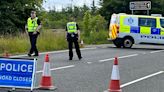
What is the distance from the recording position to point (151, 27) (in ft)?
95.1

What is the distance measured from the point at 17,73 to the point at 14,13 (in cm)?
2888

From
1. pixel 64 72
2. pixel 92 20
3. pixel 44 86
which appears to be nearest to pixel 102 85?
pixel 44 86

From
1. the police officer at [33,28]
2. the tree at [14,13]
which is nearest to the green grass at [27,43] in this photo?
the police officer at [33,28]

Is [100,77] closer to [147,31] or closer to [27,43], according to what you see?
[27,43]

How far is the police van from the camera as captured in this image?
2883cm

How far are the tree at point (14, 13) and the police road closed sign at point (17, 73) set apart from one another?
2604 centimetres

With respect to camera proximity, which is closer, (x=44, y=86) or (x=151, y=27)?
(x=44, y=86)

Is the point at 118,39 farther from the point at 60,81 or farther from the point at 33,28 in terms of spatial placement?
the point at 60,81

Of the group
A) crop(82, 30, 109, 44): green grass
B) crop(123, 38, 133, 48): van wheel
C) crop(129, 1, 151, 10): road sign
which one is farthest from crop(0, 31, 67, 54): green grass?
crop(129, 1, 151, 10): road sign

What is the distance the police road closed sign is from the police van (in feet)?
64.6

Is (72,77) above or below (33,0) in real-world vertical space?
below

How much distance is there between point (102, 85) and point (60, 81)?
3.65 ft

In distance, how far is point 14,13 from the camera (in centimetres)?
3778

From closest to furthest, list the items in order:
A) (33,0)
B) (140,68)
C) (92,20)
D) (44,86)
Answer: (44,86) → (140,68) → (33,0) → (92,20)
